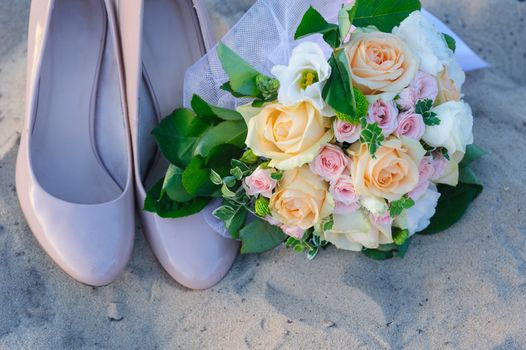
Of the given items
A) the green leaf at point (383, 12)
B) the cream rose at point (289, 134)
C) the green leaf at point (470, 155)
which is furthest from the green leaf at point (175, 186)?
the green leaf at point (470, 155)

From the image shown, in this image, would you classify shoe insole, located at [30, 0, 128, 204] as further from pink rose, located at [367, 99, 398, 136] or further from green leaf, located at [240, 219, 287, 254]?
pink rose, located at [367, 99, 398, 136]

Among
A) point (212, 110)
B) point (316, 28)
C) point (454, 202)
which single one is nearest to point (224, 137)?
point (212, 110)

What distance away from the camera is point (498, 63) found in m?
1.88

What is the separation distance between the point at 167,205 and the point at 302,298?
1.11ft

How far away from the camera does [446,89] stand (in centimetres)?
114

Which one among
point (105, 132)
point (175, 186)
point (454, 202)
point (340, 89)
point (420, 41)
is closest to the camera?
point (340, 89)

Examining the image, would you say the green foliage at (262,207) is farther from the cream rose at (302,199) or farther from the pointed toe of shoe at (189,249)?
the pointed toe of shoe at (189,249)

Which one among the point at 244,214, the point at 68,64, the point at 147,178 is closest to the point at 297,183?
the point at 244,214

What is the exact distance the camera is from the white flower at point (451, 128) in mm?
1085

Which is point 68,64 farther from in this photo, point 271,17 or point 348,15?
point 348,15

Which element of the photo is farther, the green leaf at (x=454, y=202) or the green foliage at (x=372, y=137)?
the green leaf at (x=454, y=202)

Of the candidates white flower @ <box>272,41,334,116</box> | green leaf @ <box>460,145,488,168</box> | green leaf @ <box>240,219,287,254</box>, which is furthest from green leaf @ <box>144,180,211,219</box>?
green leaf @ <box>460,145,488,168</box>

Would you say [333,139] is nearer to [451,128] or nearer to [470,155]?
[451,128]

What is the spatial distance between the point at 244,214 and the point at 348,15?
0.45 metres
